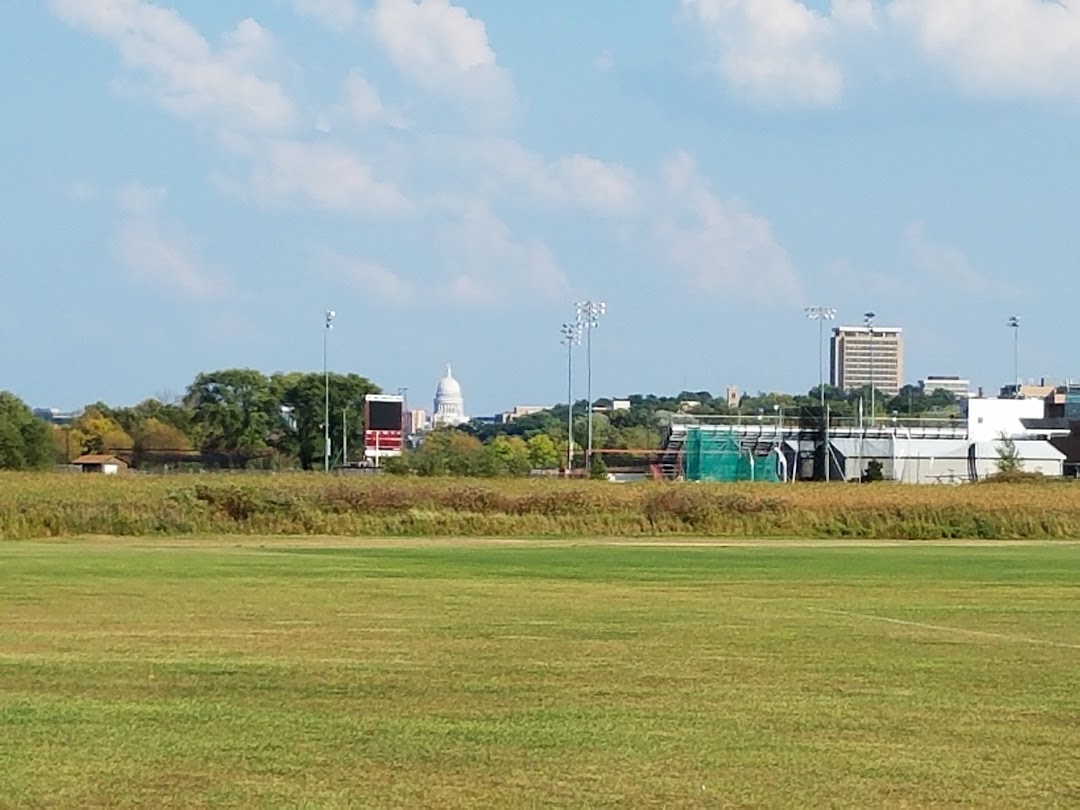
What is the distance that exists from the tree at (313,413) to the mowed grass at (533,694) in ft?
371

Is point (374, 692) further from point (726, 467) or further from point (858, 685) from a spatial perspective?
point (726, 467)

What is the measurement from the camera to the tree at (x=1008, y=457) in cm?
10724

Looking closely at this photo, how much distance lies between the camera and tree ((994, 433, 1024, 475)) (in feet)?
352

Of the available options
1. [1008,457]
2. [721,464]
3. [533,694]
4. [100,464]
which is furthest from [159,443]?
[533,694]

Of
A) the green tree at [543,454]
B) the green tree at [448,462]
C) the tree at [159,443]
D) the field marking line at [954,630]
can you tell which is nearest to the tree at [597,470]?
the green tree at [448,462]

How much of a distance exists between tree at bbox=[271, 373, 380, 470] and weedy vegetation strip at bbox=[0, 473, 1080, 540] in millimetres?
77816

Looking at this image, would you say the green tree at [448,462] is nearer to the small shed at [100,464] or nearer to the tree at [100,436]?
the small shed at [100,464]

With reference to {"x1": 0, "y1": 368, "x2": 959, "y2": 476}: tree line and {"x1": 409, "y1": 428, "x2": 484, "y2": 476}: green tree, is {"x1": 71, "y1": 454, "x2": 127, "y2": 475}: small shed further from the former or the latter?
{"x1": 409, "y1": 428, "x2": 484, "y2": 476}: green tree

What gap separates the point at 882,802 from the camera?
10.5m

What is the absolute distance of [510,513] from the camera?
62.4 m

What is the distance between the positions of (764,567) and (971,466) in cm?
7680

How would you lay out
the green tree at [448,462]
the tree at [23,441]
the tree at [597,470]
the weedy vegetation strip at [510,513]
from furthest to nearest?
1. the tree at [23,441]
2. the tree at [597,470]
3. the green tree at [448,462]
4. the weedy vegetation strip at [510,513]

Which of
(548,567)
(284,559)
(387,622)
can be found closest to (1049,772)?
(387,622)

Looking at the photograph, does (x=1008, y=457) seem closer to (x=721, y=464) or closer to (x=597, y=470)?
(x=721, y=464)
